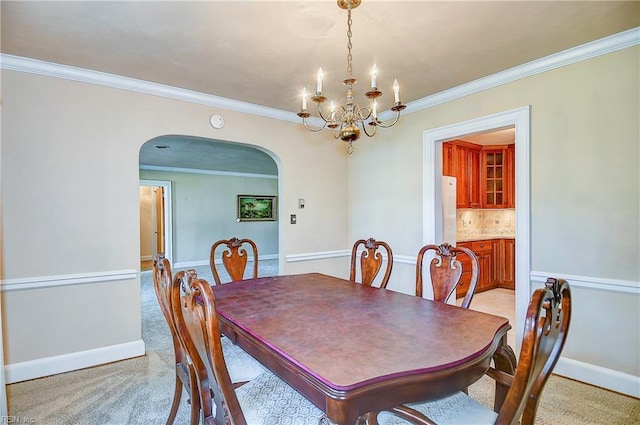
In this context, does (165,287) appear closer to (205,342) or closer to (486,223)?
(205,342)

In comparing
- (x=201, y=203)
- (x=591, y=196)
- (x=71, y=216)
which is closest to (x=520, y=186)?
(x=591, y=196)

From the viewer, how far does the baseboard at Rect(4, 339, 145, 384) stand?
252cm

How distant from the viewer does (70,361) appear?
2.70m

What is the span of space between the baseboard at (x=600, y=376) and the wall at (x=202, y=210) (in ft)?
24.7

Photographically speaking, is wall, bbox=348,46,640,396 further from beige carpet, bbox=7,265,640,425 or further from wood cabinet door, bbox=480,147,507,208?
wood cabinet door, bbox=480,147,507,208

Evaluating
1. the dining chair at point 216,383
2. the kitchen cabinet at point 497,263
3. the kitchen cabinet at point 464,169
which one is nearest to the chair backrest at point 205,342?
the dining chair at point 216,383

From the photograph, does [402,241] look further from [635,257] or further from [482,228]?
[482,228]

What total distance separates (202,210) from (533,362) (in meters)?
8.20

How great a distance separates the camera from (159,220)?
8383 millimetres

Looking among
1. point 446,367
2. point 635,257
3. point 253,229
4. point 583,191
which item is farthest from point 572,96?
point 253,229

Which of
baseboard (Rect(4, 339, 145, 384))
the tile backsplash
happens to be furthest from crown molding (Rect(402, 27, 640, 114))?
baseboard (Rect(4, 339, 145, 384))

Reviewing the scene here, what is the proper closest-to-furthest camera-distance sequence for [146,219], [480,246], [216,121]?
[216,121], [480,246], [146,219]

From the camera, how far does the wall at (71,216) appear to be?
99.8 inches

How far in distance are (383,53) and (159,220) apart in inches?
299
